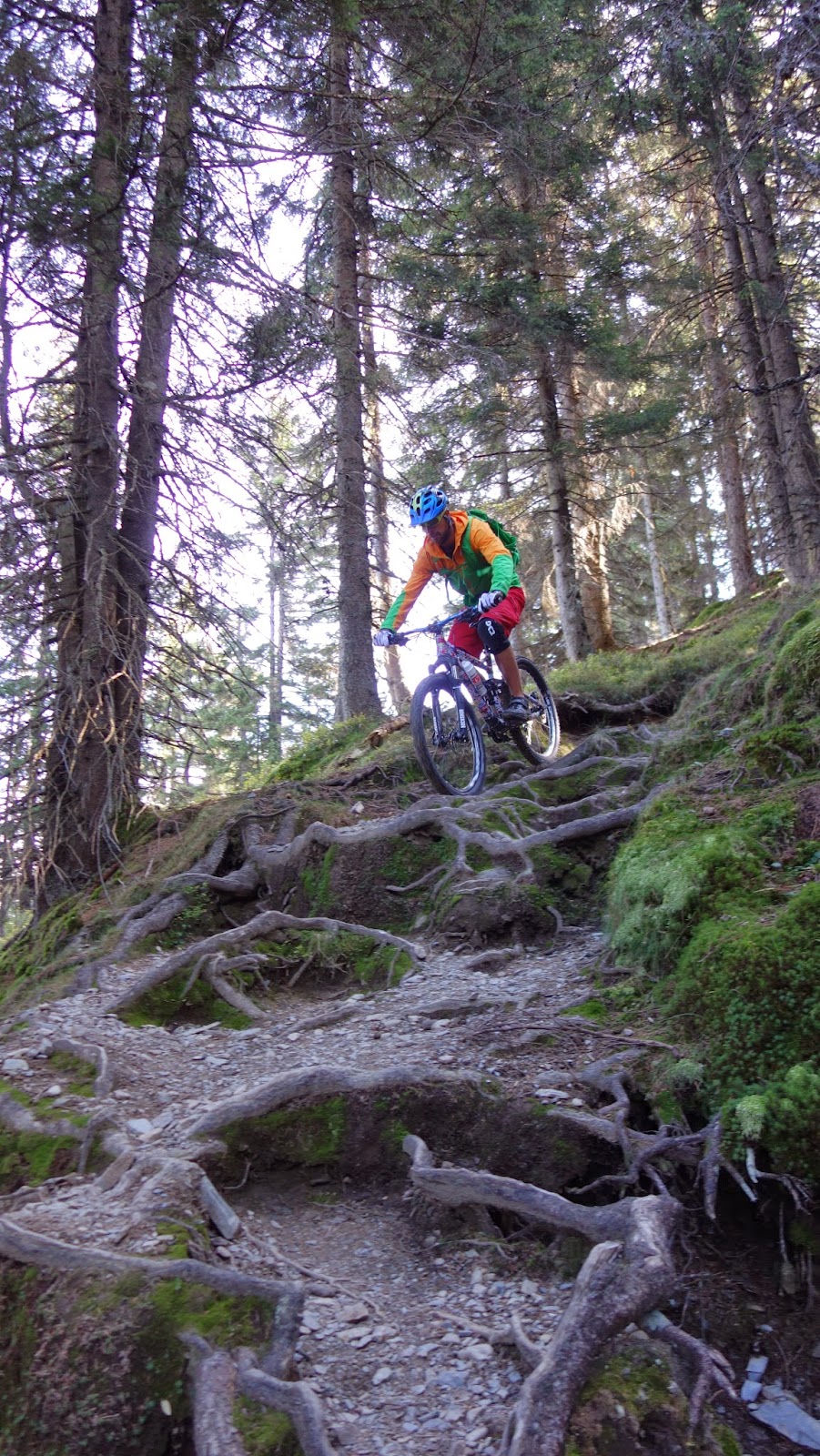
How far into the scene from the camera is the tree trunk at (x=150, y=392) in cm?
810

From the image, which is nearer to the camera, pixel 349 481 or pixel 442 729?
pixel 442 729

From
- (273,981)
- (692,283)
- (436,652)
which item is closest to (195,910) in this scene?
(273,981)

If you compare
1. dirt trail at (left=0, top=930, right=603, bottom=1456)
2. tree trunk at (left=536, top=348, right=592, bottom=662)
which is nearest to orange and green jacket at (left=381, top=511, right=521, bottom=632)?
dirt trail at (left=0, top=930, right=603, bottom=1456)

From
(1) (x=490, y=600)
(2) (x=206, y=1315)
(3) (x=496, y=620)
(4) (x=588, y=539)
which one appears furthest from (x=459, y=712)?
(4) (x=588, y=539)

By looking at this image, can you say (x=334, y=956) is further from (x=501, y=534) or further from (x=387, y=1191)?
(x=501, y=534)

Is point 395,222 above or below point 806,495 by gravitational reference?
above

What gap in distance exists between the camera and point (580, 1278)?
9.90 feet

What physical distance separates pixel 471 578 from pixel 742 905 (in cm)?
406

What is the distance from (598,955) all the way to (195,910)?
3324 millimetres

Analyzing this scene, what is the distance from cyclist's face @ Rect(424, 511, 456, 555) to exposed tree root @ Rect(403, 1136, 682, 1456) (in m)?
4.77

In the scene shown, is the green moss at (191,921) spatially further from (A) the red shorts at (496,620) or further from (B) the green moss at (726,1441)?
(B) the green moss at (726,1441)

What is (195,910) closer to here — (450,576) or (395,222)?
(450,576)

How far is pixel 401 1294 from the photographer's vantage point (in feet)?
11.6

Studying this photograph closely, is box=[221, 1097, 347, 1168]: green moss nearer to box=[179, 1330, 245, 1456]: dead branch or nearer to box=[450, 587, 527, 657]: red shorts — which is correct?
box=[179, 1330, 245, 1456]: dead branch
